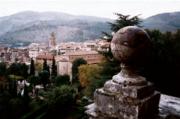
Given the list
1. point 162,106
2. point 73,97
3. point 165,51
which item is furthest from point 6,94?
point 162,106

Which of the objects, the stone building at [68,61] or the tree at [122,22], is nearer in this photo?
the tree at [122,22]

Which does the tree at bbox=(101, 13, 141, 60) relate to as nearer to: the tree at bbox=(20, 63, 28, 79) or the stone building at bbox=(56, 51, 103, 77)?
the tree at bbox=(20, 63, 28, 79)

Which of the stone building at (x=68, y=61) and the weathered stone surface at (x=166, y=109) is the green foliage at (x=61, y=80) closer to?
the stone building at (x=68, y=61)

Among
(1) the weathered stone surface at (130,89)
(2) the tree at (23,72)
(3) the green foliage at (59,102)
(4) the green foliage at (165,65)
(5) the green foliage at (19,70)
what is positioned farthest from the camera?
(5) the green foliage at (19,70)

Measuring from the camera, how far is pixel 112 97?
3.11 m

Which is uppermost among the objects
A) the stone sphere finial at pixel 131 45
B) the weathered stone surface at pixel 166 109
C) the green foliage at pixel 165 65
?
the stone sphere finial at pixel 131 45

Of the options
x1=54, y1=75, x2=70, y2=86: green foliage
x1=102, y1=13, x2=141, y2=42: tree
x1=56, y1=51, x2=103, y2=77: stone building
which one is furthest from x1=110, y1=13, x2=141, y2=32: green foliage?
x1=56, y1=51, x2=103, y2=77: stone building

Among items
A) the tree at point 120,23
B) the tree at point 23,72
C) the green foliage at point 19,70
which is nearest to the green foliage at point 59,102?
the tree at point 120,23

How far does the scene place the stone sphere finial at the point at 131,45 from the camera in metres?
2.95

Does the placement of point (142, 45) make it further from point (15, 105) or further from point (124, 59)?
point (15, 105)

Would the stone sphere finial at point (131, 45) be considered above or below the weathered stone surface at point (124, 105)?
above

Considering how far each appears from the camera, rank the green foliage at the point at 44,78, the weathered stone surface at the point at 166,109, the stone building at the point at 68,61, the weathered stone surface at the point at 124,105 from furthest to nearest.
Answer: the stone building at the point at 68,61 < the green foliage at the point at 44,78 < the weathered stone surface at the point at 166,109 < the weathered stone surface at the point at 124,105

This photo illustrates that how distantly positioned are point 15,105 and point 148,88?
1184 inches

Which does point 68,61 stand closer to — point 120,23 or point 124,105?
point 120,23
